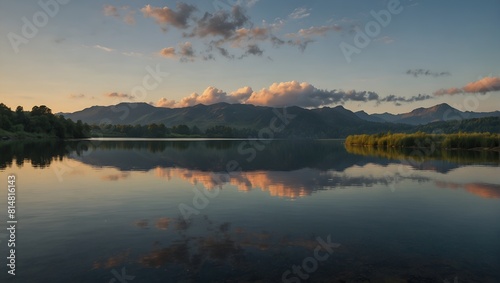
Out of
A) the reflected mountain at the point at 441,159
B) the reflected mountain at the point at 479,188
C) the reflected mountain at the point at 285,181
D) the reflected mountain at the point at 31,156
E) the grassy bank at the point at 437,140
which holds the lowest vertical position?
the reflected mountain at the point at 479,188

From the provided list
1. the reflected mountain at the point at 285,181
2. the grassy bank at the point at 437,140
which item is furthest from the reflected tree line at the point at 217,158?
the grassy bank at the point at 437,140

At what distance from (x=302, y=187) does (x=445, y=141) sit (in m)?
136

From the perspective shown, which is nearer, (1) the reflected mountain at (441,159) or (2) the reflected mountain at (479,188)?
(2) the reflected mountain at (479,188)

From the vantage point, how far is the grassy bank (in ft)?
458

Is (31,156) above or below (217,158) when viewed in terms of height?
above

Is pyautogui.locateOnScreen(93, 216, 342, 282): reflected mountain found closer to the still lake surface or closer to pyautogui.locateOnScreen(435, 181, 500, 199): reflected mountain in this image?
the still lake surface

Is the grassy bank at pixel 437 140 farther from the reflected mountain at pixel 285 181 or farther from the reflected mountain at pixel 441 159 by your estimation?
the reflected mountain at pixel 285 181

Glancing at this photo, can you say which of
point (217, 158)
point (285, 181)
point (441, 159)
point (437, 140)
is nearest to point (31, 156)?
point (217, 158)

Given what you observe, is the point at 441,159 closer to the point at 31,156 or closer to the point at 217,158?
the point at 217,158

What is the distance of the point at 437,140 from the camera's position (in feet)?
528

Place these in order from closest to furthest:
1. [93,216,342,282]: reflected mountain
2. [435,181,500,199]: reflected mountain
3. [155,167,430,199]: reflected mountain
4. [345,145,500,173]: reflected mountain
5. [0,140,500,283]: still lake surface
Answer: [93,216,342,282]: reflected mountain, [0,140,500,283]: still lake surface, [435,181,500,199]: reflected mountain, [155,167,430,199]: reflected mountain, [345,145,500,173]: reflected mountain

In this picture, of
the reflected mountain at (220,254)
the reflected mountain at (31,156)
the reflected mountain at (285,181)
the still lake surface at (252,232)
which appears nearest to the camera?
the reflected mountain at (220,254)

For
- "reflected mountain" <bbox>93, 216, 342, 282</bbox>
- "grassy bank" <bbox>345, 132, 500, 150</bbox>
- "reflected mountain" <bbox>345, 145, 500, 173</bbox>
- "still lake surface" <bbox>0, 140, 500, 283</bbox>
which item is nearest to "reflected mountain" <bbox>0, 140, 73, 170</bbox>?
"still lake surface" <bbox>0, 140, 500, 283</bbox>

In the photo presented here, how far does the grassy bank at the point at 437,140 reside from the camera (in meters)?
140
